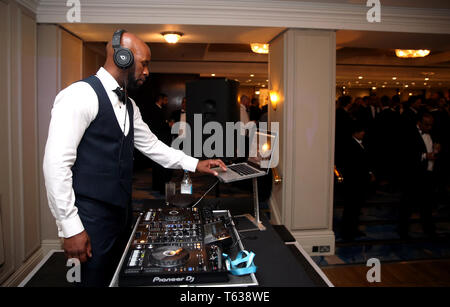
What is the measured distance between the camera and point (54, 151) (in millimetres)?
1308

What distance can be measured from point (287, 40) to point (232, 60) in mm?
5935

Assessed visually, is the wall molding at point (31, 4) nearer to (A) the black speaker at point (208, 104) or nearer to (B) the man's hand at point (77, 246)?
(A) the black speaker at point (208, 104)

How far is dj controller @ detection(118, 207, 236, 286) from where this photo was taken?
1.12 metres

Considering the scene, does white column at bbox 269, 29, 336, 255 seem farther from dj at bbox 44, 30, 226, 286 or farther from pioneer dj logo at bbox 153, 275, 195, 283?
pioneer dj logo at bbox 153, 275, 195, 283

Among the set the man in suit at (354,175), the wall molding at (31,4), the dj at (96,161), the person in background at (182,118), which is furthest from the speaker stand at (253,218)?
the person in background at (182,118)

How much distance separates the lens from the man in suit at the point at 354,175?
401 centimetres

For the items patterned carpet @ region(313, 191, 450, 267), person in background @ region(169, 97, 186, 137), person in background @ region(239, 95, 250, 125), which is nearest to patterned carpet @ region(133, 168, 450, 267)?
patterned carpet @ region(313, 191, 450, 267)

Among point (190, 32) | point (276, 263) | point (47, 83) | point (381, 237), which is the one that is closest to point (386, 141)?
point (381, 237)

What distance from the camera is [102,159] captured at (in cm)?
151

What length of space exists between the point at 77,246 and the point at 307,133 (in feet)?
9.72

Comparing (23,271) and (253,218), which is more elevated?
(253,218)

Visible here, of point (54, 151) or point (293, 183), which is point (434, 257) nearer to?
point (293, 183)

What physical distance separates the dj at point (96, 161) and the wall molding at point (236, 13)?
6.93 feet

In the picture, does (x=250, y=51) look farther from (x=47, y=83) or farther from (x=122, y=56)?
(x=122, y=56)
